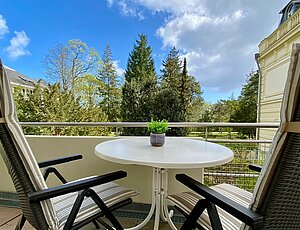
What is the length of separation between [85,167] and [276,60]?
6.97 metres

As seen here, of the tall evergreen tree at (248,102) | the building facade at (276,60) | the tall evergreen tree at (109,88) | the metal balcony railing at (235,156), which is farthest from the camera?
the tall evergreen tree at (109,88)

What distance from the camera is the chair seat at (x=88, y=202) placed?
1281 millimetres

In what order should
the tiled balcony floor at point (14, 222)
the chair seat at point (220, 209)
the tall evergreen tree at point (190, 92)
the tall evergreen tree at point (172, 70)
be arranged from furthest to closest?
the tall evergreen tree at point (172, 70)
the tall evergreen tree at point (190, 92)
the tiled balcony floor at point (14, 222)
the chair seat at point (220, 209)

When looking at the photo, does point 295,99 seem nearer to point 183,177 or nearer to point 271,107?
point 183,177

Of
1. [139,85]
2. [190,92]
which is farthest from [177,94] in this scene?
[139,85]

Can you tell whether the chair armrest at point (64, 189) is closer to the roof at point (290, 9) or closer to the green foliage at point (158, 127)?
the green foliage at point (158, 127)

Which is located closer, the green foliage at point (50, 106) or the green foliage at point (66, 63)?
the green foliage at point (50, 106)

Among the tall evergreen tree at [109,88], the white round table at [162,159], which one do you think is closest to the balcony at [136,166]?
the white round table at [162,159]

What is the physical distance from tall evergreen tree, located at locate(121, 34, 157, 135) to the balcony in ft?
23.2

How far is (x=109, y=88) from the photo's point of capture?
40.7ft

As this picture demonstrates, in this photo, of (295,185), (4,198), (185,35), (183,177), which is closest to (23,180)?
(183,177)

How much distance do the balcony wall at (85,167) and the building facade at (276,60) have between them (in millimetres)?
4926

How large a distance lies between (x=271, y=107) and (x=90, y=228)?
6703mm

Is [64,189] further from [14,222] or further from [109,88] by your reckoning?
[109,88]
